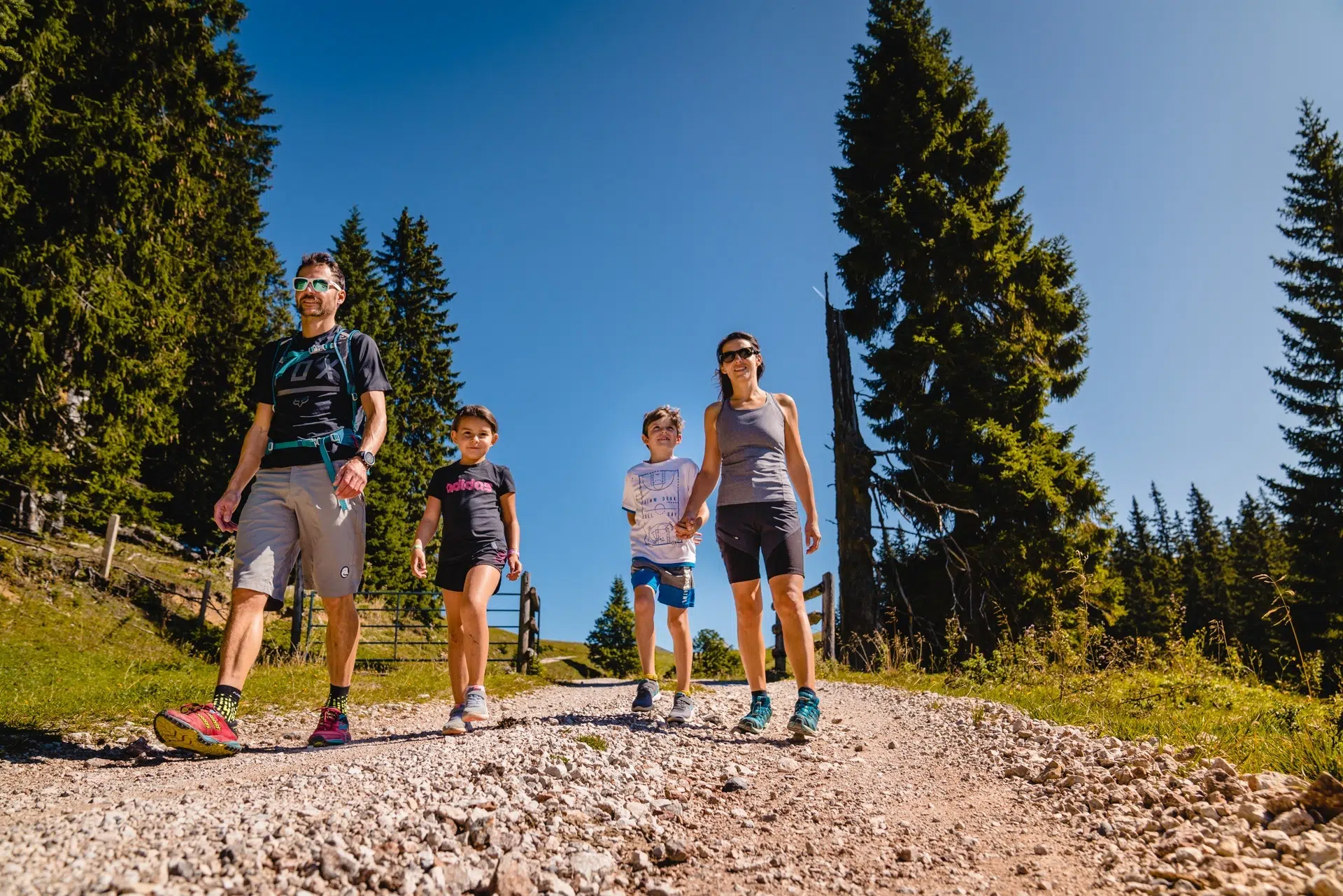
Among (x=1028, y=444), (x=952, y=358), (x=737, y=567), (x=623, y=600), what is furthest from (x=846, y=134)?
(x=623, y=600)

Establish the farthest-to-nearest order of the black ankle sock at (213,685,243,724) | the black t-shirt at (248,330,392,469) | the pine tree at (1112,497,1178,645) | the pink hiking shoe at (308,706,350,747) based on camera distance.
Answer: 1. the pine tree at (1112,497,1178,645)
2. the pink hiking shoe at (308,706,350,747)
3. the black t-shirt at (248,330,392,469)
4. the black ankle sock at (213,685,243,724)

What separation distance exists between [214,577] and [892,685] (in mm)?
14577

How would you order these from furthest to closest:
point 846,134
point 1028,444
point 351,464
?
point 846,134
point 1028,444
point 351,464

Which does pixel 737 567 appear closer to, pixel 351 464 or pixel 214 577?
pixel 351 464

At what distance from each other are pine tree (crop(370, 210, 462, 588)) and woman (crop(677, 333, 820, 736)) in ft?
66.7

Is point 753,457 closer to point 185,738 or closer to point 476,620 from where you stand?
point 476,620

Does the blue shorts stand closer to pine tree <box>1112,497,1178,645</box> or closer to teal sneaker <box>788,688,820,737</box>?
teal sneaker <box>788,688,820,737</box>

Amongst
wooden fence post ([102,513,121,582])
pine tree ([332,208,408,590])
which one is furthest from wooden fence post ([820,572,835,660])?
pine tree ([332,208,408,590])

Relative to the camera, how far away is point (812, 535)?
4238mm

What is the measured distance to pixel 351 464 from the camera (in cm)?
369

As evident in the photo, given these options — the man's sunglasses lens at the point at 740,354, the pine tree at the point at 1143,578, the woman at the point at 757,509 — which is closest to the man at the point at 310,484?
the woman at the point at 757,509

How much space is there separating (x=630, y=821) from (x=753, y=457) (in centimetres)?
231

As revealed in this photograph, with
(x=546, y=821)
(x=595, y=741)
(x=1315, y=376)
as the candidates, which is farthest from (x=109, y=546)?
(x=1315, y=376)

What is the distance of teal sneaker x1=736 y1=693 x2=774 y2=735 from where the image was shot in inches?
158
